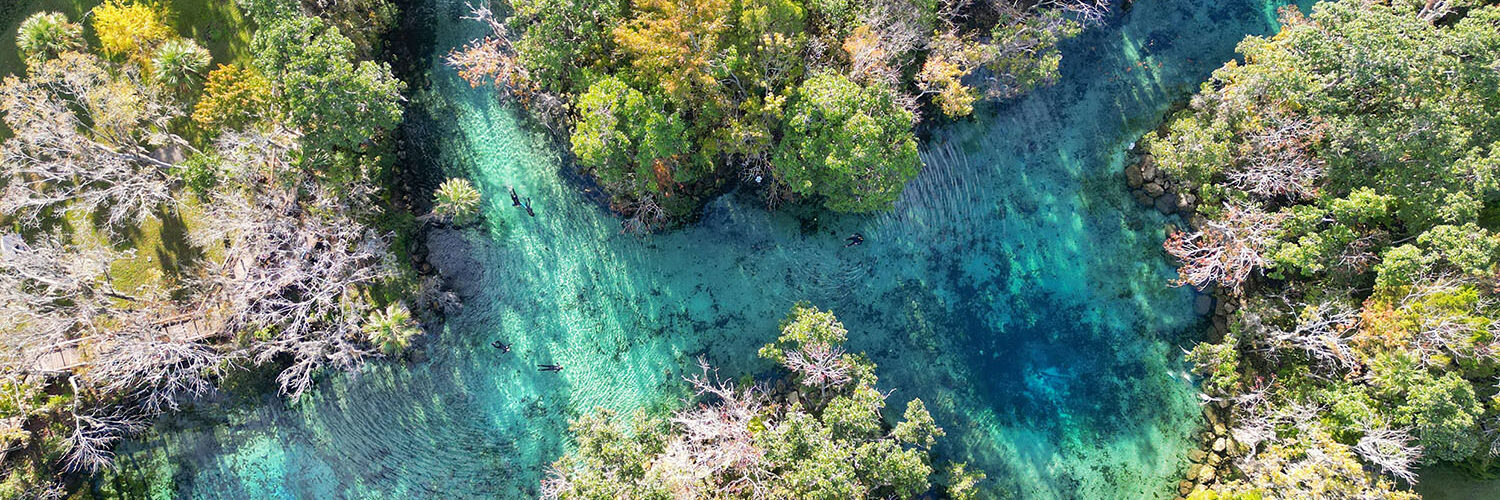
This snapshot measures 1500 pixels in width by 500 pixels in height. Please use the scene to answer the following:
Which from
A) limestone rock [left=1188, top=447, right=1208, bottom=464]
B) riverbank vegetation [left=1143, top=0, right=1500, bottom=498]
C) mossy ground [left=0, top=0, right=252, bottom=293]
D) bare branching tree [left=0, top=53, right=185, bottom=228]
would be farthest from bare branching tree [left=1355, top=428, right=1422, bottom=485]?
bare branching tree [left=0, top=53, right=185, bottom=228]

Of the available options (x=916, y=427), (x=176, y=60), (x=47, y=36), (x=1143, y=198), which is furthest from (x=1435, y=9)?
(x=47, y=36)

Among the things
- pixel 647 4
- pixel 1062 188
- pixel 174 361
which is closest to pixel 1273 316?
pixel 1062 188

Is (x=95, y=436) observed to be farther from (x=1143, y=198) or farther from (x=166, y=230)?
(x=1143, y=198)

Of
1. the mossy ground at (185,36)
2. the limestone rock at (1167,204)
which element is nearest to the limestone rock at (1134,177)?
the limestone rock at (1167,204)

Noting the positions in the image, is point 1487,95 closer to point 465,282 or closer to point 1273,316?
point 1273,316

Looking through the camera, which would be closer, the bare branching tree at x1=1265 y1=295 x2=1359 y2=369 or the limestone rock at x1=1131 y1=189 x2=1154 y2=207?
the bare branching tree at x1=1265 y1=295 x2=1359 y2=369

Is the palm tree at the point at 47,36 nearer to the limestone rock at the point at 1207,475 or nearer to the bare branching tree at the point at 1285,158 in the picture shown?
the bare branching tree at the point at 1285,158

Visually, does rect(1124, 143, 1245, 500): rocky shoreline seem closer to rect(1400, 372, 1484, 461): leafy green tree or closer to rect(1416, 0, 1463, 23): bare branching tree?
rect(1400, 372, 1484, 461): leafy green tree

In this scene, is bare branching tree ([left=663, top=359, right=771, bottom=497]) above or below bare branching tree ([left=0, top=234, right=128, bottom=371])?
below
